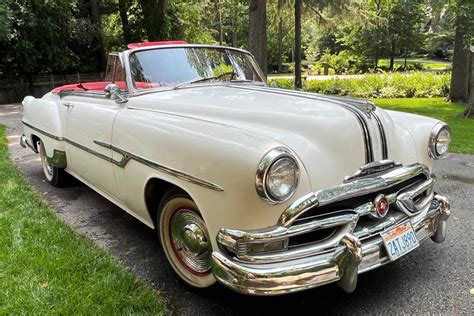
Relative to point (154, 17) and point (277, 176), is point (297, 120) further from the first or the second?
point (154, 17)

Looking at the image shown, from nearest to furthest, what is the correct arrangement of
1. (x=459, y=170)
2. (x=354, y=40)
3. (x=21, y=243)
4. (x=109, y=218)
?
(x=21, y=243)
(x=109, y=218)
(x=459, y=170)
(x=354, y=40)

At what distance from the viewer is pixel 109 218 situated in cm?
442

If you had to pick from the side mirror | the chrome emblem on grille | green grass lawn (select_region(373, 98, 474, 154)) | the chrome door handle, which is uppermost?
the side mirror

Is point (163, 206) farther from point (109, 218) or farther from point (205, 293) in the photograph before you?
point (109, 218)

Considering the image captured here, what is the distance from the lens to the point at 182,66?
402 cm

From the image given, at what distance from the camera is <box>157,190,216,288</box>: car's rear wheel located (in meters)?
2.78

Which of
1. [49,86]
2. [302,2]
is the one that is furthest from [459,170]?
[49,86]

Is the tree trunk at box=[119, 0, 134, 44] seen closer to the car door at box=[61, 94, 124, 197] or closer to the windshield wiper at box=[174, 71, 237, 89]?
the car door at box=[61, 94, 124, 197]

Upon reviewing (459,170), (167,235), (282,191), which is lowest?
(459,170)

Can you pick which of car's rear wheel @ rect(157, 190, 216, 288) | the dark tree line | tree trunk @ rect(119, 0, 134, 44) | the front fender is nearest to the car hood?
the front fender

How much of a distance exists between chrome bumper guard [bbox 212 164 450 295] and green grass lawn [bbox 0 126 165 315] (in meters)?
0.73

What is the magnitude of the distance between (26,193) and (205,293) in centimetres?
311

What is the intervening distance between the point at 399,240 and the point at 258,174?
100 centimetres

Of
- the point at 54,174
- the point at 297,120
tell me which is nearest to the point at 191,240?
the point at 297,120
